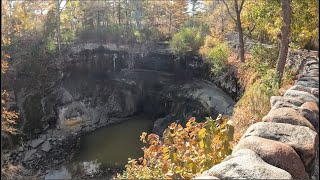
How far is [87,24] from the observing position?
3334cm

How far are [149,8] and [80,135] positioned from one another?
21.2 m

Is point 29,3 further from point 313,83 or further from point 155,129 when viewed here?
point 313,83

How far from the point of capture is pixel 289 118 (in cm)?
652

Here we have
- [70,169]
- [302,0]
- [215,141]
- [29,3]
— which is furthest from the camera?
[29,3]

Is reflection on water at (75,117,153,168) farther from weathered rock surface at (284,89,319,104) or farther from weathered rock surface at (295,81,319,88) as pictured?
weathered rock surface at (284,89,319,104)

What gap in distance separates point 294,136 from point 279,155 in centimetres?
95

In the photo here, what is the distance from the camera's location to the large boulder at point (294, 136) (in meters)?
5.51

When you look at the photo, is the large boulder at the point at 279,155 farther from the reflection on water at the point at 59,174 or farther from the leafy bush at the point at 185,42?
the leafy bush at the point at 185,42

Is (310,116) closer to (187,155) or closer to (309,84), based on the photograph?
(187,155)

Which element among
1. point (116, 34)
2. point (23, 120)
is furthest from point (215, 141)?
point (116, 34)

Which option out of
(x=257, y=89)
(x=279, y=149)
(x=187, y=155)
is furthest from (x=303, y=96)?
(x=187, y=155)

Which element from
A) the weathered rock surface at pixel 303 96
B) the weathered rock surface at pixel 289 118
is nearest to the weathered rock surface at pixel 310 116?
the weathered rock surface at pixel 289 118

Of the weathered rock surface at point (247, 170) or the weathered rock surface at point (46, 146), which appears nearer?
the weathered rock surface at point (247, 170)

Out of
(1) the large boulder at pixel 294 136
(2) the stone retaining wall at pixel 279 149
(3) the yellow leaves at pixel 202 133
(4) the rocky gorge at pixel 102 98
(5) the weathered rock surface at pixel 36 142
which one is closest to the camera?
(2) the stone retaining wall at pixel 279 149
